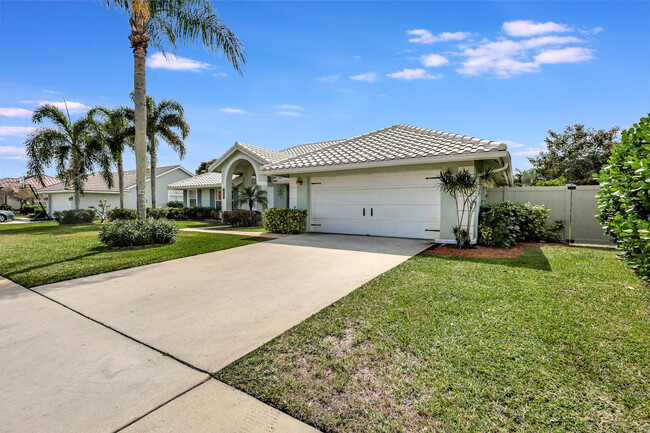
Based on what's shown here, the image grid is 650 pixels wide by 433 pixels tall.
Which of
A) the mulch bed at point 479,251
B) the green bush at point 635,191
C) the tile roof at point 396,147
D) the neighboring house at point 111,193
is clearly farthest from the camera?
the neighboring house at point 111,193

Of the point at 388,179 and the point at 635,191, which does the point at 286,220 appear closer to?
the point at 388,179

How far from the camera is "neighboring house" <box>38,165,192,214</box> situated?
2770 cm

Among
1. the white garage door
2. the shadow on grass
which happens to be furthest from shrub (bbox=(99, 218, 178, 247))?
the shadow on grass

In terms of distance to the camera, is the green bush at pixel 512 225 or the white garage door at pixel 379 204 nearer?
the green bush at pixel 512 225

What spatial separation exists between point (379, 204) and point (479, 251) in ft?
12.6

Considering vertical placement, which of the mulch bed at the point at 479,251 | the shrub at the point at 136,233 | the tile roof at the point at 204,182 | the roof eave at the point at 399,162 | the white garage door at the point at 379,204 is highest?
the tile roof at the point at 204,182

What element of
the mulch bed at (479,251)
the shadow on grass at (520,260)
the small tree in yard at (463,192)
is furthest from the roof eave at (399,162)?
the shadow on grass at (520,260)

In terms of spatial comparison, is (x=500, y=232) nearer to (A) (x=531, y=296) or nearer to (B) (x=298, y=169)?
(A) (x=531, y=296)

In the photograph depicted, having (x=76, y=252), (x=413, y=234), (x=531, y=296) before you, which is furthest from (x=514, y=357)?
(x=76, y=252)

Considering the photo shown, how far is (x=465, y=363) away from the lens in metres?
2.48

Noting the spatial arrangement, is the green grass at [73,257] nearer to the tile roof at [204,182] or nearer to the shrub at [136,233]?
the shrub at [136,233]

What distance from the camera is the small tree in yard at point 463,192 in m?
8.23

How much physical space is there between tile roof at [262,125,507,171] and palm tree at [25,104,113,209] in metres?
13.9

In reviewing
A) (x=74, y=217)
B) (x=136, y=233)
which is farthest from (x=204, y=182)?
(x=136, y=233)
